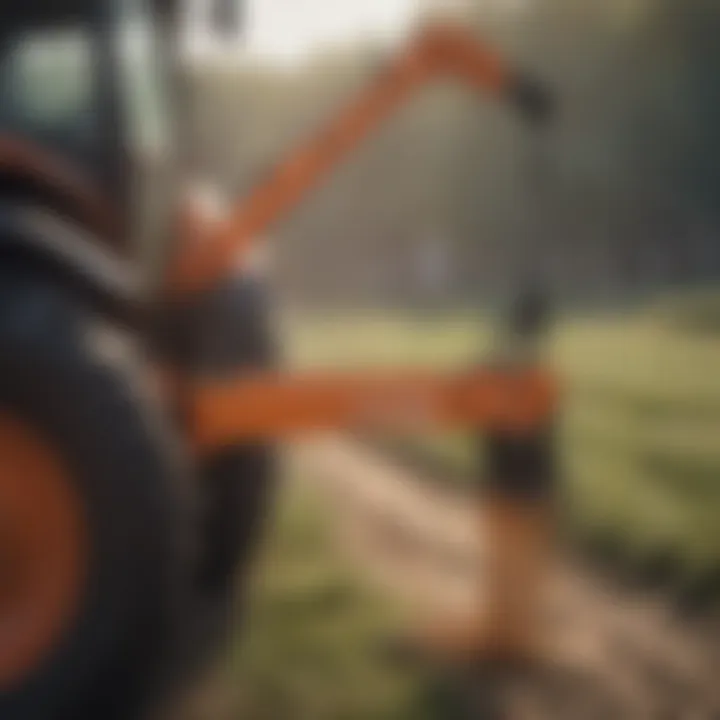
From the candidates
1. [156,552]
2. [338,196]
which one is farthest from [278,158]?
[156,552]

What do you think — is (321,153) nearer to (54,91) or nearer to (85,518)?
(54,91)

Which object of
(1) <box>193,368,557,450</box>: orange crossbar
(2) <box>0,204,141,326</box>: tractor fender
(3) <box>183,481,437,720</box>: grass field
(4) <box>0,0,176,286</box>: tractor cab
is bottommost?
(3) <box>183,481,437,720</box>: grass field

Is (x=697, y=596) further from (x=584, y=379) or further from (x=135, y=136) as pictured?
(x=135, y=136)

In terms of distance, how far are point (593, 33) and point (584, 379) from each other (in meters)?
0.47

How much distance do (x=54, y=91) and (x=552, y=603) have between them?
814 millimetres

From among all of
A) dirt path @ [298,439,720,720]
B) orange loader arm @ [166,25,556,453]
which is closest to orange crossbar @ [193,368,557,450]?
orange loader arm @ [166,25,556,453]

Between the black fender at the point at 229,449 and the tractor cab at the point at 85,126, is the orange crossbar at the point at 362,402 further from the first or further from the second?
the tractor cab at the point at 85,126

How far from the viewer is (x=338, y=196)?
190 centimetres

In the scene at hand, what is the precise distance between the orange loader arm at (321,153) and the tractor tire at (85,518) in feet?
0.54

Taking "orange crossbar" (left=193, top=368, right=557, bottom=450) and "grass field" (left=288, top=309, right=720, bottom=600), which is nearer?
"orange crossbar" (left=193, top=368, right=557, bottom=450)

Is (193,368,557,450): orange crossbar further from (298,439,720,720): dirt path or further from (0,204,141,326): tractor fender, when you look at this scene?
(298,439,720,720): dirt path

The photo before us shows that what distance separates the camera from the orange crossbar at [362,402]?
1729 mm

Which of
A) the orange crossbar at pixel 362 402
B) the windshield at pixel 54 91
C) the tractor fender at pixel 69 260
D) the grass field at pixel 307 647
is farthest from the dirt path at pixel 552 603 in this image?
the windshield at pixel 54 91

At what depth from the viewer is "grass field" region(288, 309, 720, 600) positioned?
1.95m
